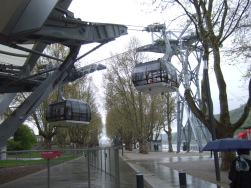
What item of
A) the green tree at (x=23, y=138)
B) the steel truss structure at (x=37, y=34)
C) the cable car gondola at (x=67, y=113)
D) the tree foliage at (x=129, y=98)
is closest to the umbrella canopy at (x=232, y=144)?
the steel truss structure at (x=37, y=34)

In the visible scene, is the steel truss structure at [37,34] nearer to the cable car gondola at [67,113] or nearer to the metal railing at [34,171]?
the cable car gondola at [67,113]

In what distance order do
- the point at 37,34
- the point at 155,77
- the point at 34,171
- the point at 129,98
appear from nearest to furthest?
1. the point at 34,171
2. the point at 37,34
3. the point at 155,77
4. the point at 129,98

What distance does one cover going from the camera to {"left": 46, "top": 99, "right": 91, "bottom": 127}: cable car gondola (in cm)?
2309

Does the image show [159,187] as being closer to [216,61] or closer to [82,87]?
[216,61]

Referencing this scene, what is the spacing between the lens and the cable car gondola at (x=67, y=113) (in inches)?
909

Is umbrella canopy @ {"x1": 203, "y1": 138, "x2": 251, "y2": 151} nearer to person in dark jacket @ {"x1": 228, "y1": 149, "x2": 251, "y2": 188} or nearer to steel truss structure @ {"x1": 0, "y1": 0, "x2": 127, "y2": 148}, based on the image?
person in dark jacket @ {"x1": 228, "y1": 149, "x2": 251, "y2": 188}

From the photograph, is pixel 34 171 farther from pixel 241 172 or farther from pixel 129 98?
pixel 129 98

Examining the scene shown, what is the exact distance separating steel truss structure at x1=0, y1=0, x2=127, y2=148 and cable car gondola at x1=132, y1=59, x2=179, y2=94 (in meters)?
2.96

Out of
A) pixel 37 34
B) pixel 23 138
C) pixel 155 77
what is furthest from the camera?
pixel 23 138

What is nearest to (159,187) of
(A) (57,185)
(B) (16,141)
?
(A) (57,185)

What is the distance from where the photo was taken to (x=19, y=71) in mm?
19438

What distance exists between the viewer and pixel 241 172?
588 centimetres

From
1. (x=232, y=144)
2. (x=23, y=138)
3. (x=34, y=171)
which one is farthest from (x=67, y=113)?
(x=23, y=138)

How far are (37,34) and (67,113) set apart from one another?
1187cm
